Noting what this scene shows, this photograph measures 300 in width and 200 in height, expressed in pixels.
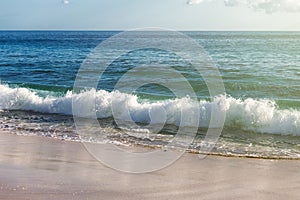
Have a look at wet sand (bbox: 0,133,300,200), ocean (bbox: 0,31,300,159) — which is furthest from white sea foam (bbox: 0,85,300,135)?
wet sand (bbox: 0,133,300,200)

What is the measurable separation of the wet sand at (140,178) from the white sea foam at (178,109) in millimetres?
3873

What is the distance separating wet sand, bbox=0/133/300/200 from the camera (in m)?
5.78

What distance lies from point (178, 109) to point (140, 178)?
265 inches

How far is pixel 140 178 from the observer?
21.6ft

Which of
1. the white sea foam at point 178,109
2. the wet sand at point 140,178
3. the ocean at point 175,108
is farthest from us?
the white sea foam at point 178,109

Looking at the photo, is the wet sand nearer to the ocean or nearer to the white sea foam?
the ocean

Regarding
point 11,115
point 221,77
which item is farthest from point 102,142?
point 221,77

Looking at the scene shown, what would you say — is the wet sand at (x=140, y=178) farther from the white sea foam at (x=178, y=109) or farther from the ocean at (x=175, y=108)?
the white sea foam at (x=178, y=109)

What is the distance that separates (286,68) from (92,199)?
22.3 metres

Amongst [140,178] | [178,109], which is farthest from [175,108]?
[140,178]

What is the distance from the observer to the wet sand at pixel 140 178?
5781 millimetres

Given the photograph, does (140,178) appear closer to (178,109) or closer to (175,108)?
(178,109)

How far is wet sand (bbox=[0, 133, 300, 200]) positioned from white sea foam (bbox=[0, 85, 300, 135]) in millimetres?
3873

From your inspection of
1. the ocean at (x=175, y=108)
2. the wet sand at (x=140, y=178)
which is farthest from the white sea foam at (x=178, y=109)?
the wet sand at (x=140, y=178)
